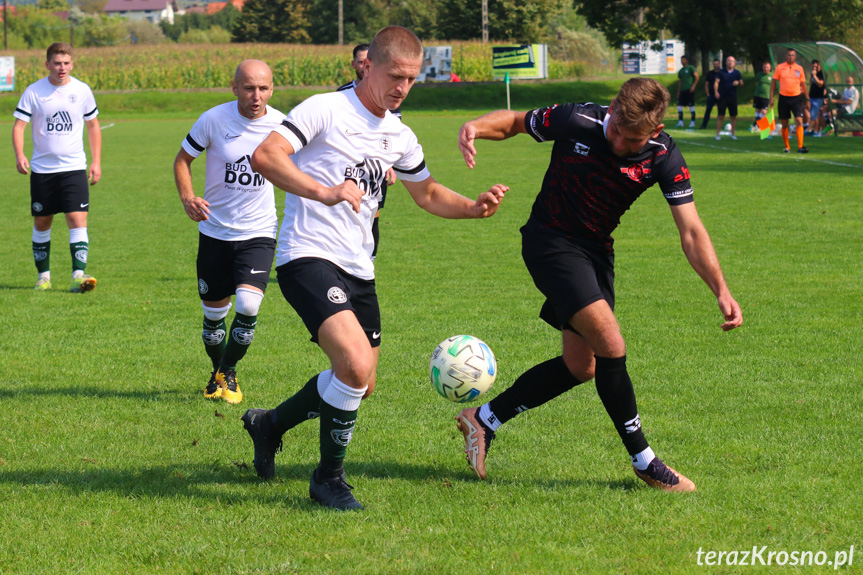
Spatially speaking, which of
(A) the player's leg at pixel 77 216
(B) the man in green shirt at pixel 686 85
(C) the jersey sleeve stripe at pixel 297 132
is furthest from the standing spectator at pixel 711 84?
(C) the jersey sleeve stripe at pixel 297 132

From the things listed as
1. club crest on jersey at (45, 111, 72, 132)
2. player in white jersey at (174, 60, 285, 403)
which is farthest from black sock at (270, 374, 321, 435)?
club crest on jersey at (45, 111, 72, 132)

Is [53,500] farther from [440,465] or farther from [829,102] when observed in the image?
[829,102]

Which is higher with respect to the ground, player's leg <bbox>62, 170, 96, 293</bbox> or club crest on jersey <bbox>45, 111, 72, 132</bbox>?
club crest on jersey <bbox>45, 111, 72, 132</bbox>

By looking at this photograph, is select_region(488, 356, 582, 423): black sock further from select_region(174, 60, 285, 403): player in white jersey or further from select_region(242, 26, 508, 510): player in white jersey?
select_region(174, 60, 285, 403): player in white jersey

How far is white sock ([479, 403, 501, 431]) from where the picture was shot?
16.7 feet

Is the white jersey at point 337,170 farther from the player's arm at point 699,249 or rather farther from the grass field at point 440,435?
the player's arm at point 699,249

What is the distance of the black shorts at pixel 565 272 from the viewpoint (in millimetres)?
4539

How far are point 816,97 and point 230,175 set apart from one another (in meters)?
26.0

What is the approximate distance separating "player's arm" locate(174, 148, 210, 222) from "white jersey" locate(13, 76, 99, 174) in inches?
173

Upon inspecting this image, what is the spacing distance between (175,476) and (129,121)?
146 ft

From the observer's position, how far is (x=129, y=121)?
4631 centimetres

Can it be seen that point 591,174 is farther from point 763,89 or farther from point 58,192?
point 763,89

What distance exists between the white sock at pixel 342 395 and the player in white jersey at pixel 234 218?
2.00 metres

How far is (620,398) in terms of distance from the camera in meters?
4.64
